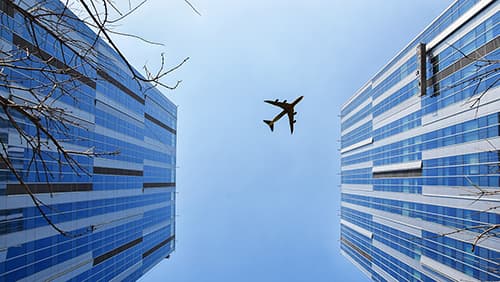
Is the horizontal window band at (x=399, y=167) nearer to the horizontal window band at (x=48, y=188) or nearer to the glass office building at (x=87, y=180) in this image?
the glass office building at (x=87, y=180)

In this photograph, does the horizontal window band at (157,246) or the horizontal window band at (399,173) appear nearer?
the horizontal window band at (399,173)

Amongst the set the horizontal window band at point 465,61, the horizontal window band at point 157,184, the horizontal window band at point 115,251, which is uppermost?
the horizontal window band at point 465,61

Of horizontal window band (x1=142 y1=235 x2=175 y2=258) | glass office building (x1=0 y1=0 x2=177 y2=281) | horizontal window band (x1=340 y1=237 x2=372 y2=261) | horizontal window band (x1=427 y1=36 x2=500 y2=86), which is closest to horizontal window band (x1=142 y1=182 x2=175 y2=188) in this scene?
glass office building (x1=0 y1=0 x2=177 y2=281)

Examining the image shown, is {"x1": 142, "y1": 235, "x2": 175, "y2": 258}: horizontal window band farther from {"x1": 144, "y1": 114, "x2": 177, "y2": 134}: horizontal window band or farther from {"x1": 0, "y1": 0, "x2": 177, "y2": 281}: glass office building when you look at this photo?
{"x1": 144, "y1": 114, "x2": 177, "y2": 134}: horizontal window band

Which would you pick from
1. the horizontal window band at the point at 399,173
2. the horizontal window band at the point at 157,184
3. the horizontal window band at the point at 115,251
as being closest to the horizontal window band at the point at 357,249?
the horizontal window band at the point at 399,173

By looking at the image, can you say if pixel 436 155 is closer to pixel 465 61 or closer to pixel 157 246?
pixel 465 61

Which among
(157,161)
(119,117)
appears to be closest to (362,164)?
(157,161)

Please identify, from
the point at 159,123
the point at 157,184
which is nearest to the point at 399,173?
the point at 157,184

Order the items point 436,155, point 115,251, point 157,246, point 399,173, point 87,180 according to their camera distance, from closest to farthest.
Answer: point 436,155
point 87,180
point 115,251
point 399,173
point 157,246
